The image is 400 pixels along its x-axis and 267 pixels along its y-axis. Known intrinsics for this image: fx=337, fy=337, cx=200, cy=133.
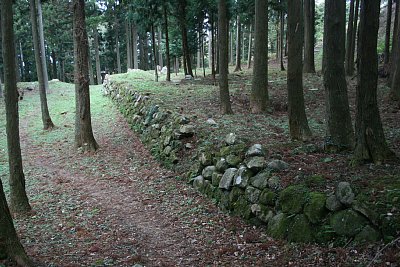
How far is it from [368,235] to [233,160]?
3.29 m

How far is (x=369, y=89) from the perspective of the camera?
5266 millimetres

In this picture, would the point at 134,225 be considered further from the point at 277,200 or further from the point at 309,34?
the point at 309,34

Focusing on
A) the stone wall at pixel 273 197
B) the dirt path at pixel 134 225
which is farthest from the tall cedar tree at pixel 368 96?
the dirt path at pixel 134 225

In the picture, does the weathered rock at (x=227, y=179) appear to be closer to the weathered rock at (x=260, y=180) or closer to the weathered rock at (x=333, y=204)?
the weathered rock at (x=260, y=180)

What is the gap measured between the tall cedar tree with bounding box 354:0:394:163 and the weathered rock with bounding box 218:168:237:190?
2298 millimetres

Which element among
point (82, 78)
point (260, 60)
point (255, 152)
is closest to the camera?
point (255, 152)

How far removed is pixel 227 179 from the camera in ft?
22.3

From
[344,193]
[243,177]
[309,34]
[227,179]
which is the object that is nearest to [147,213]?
[227,179]

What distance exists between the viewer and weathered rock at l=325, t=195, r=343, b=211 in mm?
4504

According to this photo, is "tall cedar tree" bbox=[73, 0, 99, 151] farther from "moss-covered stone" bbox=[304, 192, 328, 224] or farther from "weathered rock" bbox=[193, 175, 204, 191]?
"moss-covered stone" bbox=[304, 192, 328, 224]

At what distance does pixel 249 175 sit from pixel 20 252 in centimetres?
387

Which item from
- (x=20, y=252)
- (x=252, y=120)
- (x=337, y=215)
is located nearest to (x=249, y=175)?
(x=337, y=215)

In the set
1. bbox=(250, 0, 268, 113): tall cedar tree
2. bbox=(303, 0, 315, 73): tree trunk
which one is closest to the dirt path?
bbox=(250, 0, 268, 113): tall cedar tree

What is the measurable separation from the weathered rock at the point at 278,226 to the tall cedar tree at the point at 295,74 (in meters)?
3.22
